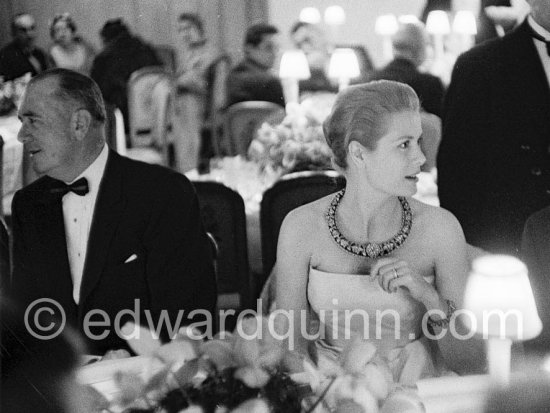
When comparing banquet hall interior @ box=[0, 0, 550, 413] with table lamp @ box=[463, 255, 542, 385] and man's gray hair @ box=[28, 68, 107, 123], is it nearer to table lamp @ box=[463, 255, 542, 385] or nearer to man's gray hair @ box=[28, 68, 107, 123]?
table lamp @ box=[463, 255, 542, 385]

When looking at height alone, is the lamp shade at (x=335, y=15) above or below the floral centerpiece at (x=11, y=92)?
above

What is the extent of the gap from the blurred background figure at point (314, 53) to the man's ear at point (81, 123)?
1.00 m

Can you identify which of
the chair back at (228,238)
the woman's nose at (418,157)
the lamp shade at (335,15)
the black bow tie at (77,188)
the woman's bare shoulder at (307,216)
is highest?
the lamp shade at (335,15)

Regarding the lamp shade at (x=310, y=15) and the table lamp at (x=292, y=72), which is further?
the table lamp at (x=292, y=72)

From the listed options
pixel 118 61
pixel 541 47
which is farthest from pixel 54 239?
pixel 541 47

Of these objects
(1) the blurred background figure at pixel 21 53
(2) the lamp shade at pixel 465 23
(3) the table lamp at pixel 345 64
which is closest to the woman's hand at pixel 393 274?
(2) the lamp shade at pixel 465 23

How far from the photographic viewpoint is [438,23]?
3332 mm

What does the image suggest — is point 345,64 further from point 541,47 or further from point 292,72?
point 541,47

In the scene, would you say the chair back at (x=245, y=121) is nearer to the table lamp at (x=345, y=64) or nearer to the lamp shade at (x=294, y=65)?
the lamp shade at (x=294, y=65)

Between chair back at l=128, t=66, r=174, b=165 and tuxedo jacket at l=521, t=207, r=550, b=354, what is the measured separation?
1.82m

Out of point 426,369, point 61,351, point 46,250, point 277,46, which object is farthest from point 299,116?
point 61,351

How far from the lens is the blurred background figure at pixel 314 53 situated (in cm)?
357

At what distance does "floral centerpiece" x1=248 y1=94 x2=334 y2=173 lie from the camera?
383cm

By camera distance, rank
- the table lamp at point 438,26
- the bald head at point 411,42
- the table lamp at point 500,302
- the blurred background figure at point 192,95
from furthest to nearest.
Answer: the blurred background figure at point 192,95, the bald head at point 411,42, the table lamp at point 438,26, the table lamp at point 500,302
